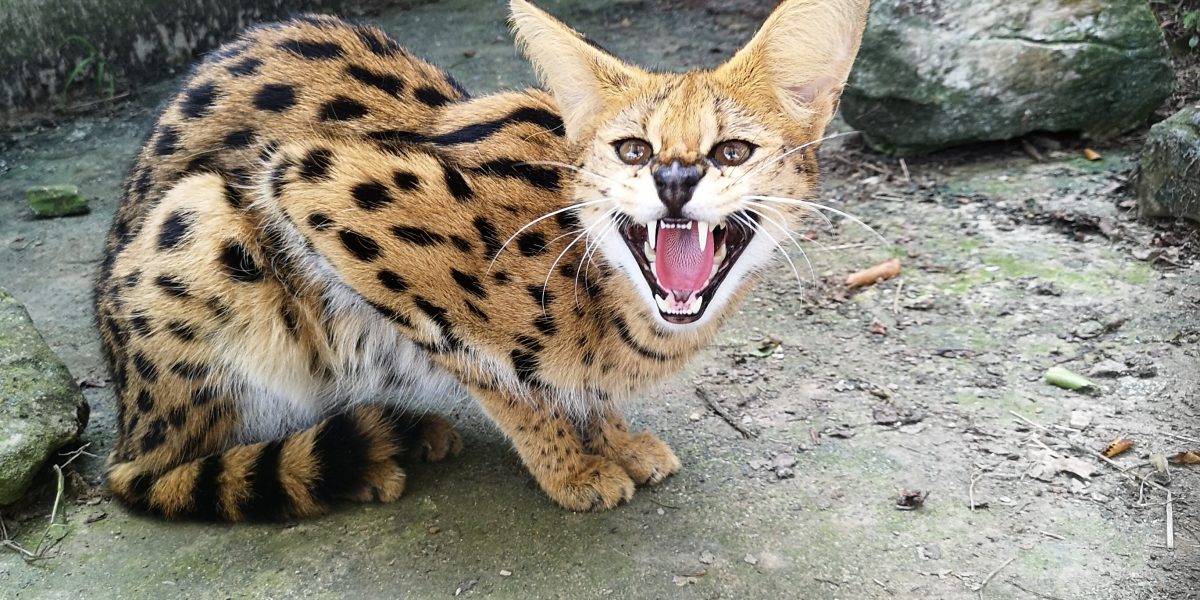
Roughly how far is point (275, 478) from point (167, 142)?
3.70 ft

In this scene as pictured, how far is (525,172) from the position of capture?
2.84 metres

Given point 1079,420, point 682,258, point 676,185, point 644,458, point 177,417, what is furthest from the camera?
point 1079,420

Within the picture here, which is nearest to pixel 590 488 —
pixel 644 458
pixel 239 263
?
pixel 644 458

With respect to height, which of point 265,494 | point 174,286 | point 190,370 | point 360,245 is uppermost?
point 360,245

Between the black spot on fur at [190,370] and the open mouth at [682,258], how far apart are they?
1.36 metres

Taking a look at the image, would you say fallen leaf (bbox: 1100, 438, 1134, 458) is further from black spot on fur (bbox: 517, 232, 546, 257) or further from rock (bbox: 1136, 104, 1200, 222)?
black spot on fur (bbox: 517, 232, 546, 257)

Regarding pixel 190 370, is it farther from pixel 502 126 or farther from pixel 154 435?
pixel 502 126

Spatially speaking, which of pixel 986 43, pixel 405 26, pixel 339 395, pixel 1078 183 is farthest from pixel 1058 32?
pixel 405 26

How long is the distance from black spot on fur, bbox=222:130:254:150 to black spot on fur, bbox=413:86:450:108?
52cm

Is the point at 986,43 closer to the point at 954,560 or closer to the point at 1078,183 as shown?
the point at 1078,183

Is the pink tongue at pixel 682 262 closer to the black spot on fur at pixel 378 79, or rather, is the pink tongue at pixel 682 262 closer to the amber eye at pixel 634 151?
the amber eye at pixel 634 151

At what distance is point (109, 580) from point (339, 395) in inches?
34.3

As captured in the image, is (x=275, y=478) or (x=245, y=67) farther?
(x=245, y=67)

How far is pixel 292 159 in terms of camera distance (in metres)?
2.89
